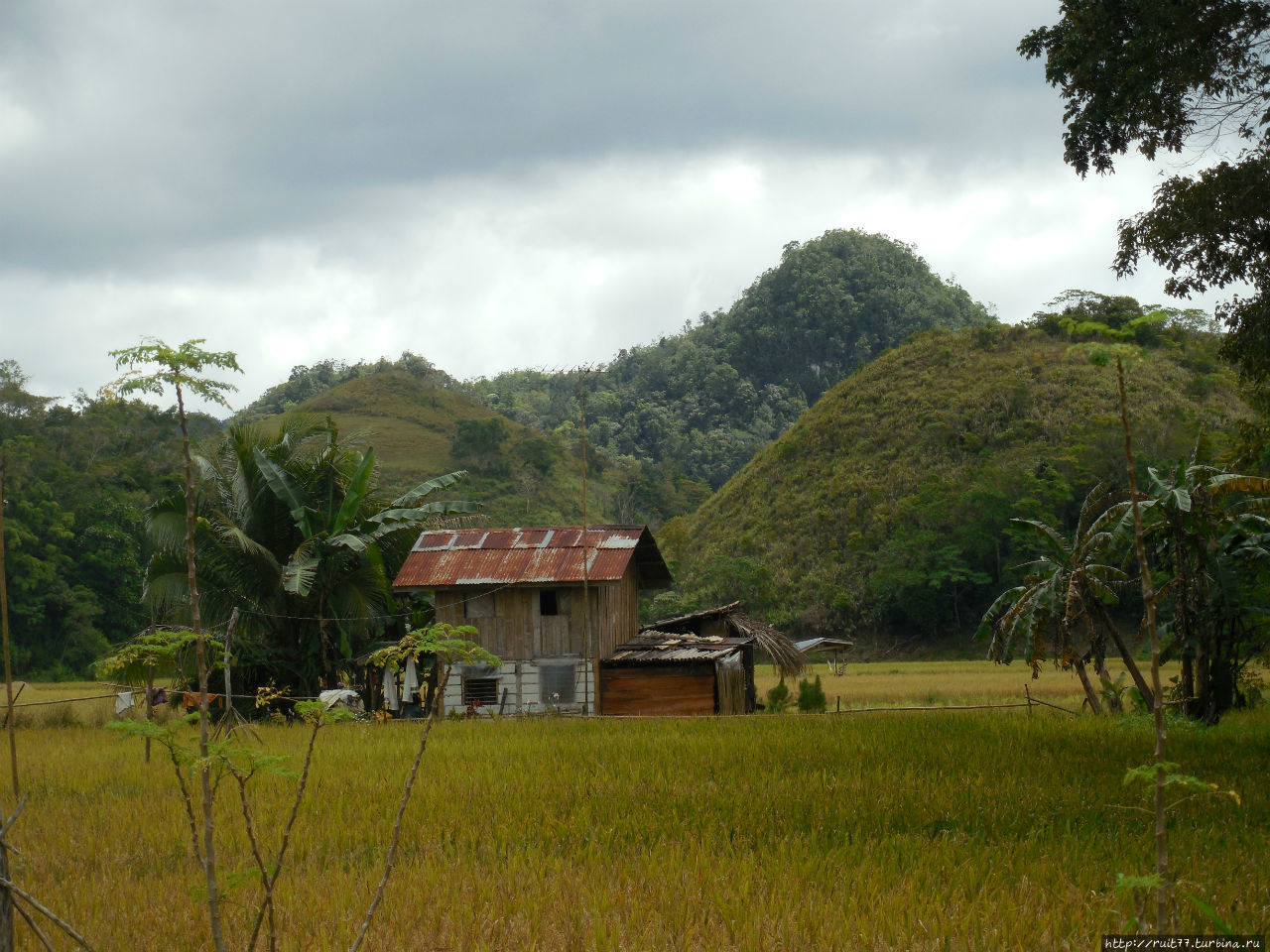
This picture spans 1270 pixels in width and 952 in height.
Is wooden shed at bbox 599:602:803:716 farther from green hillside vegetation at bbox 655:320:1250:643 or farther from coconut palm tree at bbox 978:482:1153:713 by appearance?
green hillside vegetation at bbox 655:320:1250:643

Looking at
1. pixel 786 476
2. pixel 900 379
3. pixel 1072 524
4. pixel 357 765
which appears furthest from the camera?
pixel 900 379

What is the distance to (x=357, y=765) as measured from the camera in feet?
44.8

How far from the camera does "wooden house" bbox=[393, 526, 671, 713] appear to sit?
79.5 ft

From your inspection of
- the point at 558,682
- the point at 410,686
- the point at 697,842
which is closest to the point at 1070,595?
the point at 697,842

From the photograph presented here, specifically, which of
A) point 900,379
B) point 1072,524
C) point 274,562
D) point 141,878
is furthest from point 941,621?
point 141,878

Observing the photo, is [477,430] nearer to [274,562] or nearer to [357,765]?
[274,562]

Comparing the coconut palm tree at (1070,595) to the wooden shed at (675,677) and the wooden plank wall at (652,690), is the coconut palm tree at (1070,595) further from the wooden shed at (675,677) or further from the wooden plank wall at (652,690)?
the wooden plank wall at (652,690)

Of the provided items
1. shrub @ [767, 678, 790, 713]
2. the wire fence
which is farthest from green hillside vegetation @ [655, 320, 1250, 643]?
the wire fence

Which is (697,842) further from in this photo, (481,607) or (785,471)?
(785,471)

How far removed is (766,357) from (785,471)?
3471 cm

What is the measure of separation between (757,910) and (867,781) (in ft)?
16.2

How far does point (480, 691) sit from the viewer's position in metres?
24.7

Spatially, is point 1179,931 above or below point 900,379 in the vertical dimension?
below

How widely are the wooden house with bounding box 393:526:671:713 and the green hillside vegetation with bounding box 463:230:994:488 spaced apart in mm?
57783
